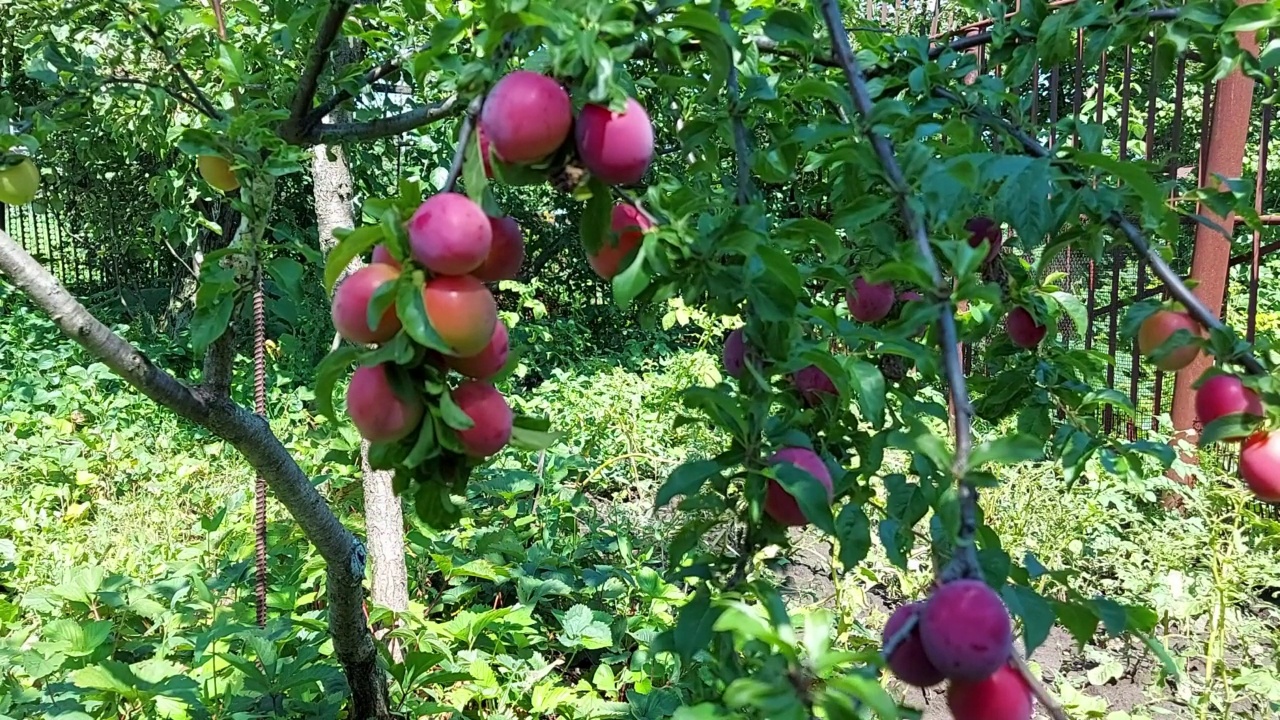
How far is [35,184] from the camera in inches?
45.9

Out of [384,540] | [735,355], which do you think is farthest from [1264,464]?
[384,540]

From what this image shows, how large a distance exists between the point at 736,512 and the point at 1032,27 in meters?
0.70

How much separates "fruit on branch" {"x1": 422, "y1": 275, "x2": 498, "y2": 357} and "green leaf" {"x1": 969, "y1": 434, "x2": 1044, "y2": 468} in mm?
279

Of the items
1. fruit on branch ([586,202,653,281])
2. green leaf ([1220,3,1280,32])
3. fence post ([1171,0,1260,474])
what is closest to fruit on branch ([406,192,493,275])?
fruit on branch ([586,202,653,281])

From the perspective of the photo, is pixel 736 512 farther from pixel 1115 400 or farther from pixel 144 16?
pixel 144 16

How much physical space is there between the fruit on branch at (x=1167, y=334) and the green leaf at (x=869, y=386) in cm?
25

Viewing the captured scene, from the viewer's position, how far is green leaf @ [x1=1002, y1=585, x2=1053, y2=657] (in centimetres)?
51

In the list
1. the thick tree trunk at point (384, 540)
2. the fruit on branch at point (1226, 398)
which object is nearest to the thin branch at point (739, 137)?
the fruit on branch at point (1226, 398)

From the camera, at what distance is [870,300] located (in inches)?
40.2

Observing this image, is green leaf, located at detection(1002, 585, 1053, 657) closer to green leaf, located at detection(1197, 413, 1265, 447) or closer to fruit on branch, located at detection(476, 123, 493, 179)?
green leaf, located at detection(1197, 413, 1265, 447)

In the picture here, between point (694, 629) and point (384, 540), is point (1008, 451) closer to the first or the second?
point (694, 629)

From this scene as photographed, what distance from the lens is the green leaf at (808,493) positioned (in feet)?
1.86

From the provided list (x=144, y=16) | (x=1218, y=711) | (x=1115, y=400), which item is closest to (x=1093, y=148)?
(x=1115, y=400)

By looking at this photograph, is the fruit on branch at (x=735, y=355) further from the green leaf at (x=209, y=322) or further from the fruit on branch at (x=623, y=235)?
the green leaf at (x=209, y=322)
